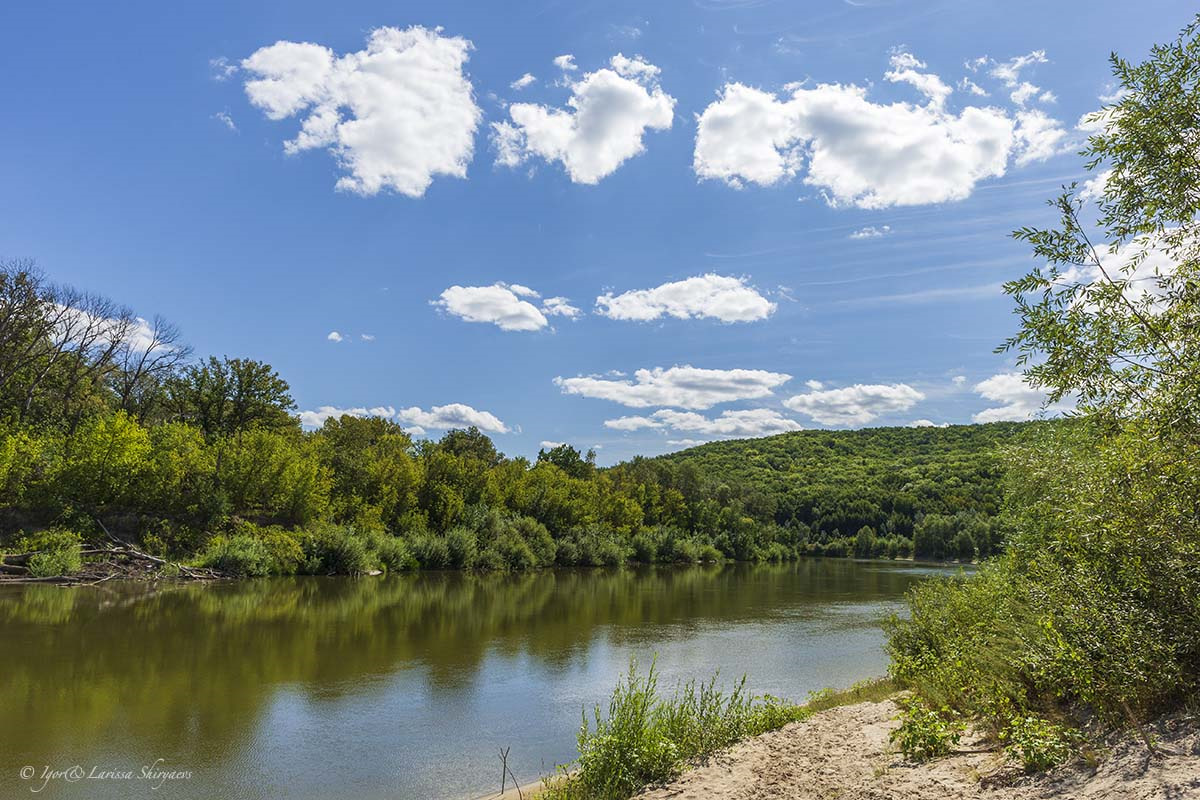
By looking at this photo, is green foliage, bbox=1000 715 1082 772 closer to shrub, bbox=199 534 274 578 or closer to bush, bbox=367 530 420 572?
shrub, bbox=199 534 274 578

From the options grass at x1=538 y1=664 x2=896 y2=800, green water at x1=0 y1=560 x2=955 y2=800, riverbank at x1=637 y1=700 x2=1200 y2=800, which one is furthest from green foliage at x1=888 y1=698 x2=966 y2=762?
green water at x1=0 y1=560 x2=955 y2=800

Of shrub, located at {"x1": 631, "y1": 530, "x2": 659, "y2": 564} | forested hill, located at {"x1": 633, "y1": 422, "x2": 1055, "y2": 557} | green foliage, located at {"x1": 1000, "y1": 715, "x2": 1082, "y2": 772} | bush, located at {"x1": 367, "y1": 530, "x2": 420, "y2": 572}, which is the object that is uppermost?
forested hill, located at {"x1": 633, "y1": 422, "x2": 1055, "y2": 557}

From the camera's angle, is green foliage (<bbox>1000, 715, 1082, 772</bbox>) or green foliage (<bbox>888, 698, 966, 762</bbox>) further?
green foliage (<bbox>888, 698, 966, 762</bbox>)

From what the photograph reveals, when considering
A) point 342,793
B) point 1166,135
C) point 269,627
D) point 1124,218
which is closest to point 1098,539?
point 1124,218

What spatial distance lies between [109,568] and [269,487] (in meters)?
12.3

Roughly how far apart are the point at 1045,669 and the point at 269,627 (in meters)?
24.9

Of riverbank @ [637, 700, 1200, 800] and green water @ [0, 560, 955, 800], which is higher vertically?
riverbank @ [637, 700, 1200, 800]

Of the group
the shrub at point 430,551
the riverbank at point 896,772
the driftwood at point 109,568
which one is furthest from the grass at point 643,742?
the shrub at point 430,551

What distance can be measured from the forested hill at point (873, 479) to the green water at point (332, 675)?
3149 inches

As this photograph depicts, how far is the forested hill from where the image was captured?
119375 mm

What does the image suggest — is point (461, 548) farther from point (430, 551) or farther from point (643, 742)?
point (643, 742)

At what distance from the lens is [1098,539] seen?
837cm

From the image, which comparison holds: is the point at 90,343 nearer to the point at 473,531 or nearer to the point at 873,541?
the point at 473,531

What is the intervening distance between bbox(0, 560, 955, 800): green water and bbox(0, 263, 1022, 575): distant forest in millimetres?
8823
